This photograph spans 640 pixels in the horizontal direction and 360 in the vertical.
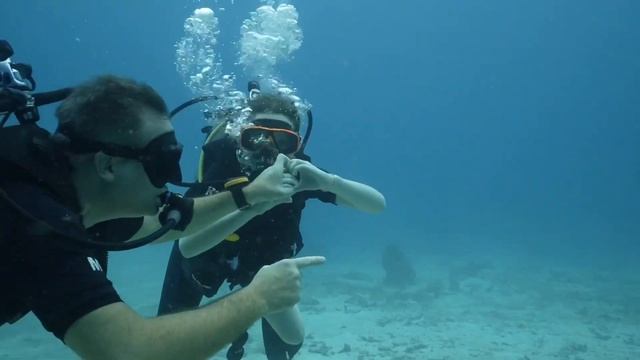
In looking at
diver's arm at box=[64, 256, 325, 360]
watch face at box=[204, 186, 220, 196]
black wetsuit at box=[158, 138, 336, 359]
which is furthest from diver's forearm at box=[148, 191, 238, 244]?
diver's arm at box=[64, 256, 325, 360]

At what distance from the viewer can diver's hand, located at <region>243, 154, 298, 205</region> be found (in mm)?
3605

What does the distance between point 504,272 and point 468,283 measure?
3879mm

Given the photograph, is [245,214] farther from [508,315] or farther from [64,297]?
[508,315]

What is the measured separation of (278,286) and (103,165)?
1084 mm

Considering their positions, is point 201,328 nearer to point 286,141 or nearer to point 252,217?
point 252,217

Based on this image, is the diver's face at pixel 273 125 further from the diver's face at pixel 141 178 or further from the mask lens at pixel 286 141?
the diver's face at pixel 141 178

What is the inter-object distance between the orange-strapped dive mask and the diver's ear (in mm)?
2099

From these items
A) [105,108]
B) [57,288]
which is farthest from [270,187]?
[57,288]

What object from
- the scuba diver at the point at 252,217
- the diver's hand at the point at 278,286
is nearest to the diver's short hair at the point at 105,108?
the diver's hand at the point at 278,286

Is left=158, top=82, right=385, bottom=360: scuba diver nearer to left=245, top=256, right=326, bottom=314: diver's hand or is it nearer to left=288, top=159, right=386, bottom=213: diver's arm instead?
left=288, top=159, right=386, bottom=213: diver's arm

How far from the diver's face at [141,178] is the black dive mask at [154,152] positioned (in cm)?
2

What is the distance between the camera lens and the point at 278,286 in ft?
8.05

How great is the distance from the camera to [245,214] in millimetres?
4055

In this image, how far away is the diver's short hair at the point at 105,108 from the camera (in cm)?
229
